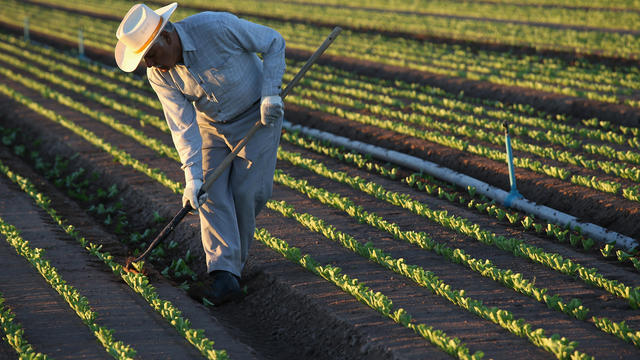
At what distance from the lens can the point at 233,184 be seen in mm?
5820

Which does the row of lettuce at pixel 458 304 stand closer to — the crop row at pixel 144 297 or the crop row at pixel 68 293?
the crop row at pixel 144 297

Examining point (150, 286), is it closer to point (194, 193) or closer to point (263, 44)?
point (194, 193)

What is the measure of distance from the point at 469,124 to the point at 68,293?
6.97 m

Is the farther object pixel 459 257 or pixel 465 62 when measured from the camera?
pixel 465 62

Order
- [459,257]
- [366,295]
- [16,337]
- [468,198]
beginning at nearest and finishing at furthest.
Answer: [16,337]
[366,295]
[459,257]
[468,198]

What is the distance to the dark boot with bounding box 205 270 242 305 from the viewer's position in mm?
5844

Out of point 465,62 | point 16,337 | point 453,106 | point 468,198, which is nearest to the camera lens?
point 16,337

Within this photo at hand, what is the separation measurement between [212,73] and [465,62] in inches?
477

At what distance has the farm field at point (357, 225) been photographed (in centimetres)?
504

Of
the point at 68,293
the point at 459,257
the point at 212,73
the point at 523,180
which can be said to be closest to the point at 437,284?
the point at 459,257

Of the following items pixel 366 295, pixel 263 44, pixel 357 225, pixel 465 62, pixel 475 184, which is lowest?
pixel 366 295

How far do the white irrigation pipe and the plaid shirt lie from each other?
3133 mm

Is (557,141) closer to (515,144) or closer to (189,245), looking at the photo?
(515,144)

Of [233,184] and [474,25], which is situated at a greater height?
[474,25]
